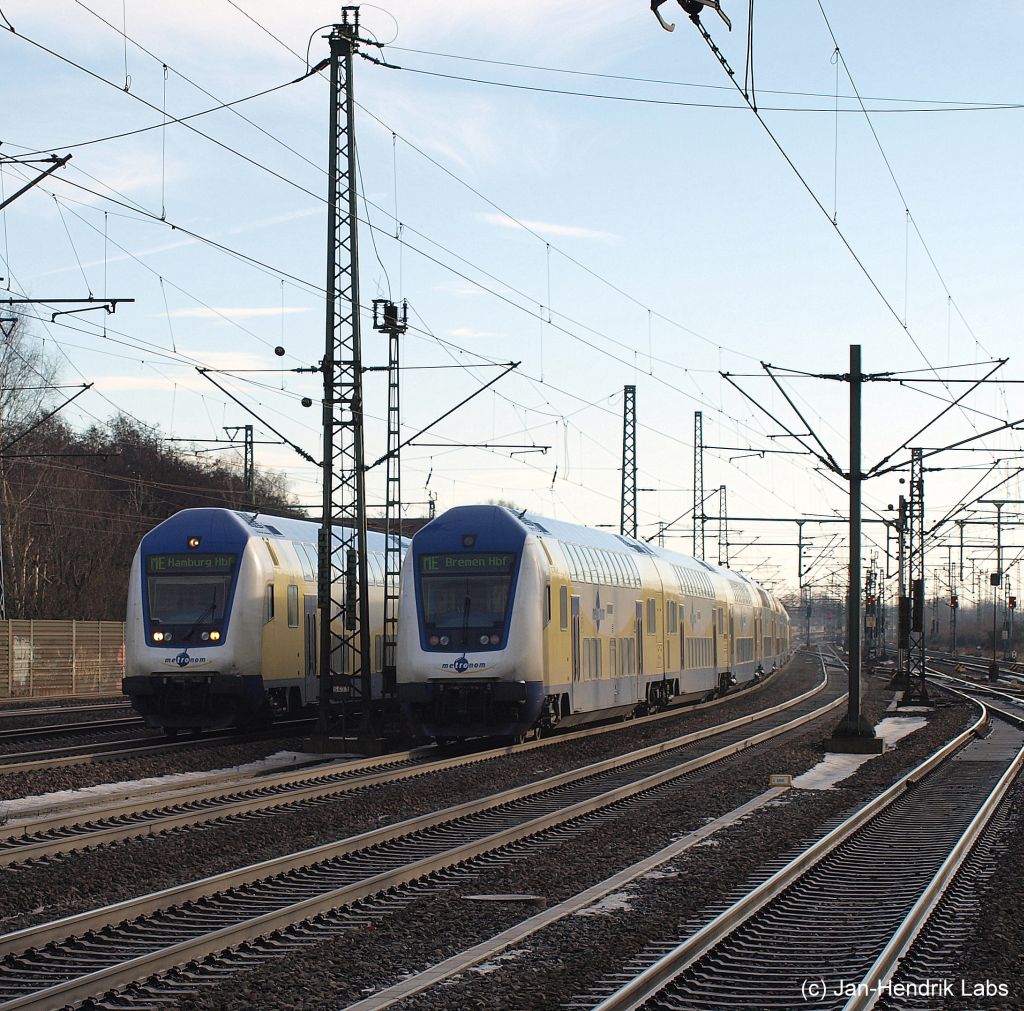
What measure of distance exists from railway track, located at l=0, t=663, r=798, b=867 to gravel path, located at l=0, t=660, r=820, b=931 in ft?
0.66

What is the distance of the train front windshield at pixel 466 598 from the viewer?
73.8ft

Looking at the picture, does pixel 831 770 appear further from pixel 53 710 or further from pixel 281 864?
pixel 53 710

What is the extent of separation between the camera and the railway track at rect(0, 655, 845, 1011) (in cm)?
839

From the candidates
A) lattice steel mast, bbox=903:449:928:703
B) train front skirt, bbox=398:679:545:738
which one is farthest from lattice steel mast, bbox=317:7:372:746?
lattice steel mast, bbox=903:449:928:703

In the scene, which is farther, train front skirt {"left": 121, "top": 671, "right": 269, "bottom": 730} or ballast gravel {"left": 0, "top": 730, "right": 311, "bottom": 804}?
train front skirt {"left": 121, "top": 671, "right": 269, "bottom": 730}

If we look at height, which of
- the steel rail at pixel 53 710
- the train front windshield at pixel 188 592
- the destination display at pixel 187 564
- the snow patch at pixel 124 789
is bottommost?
the steel rail at pixel 53 710

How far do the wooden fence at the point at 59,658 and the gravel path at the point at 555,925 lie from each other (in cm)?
2888

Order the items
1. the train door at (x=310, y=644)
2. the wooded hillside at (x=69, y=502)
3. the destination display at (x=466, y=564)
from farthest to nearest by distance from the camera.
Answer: the wooded hillside at (x=69, y=502), the train door at (x=310, y=644), the destination display at (x=466, y=564)

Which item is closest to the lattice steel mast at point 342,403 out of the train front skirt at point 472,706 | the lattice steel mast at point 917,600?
the train front skirt at point 472,706

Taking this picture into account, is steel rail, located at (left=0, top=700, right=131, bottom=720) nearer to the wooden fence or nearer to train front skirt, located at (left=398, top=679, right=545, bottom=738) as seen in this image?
the wooden fence

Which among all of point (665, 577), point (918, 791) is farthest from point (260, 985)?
point (665, 577)

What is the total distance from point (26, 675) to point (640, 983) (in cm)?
3724

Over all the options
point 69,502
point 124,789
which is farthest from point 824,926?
point 69,502

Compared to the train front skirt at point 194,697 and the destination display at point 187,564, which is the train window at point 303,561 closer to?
the destination display at point 187,564
